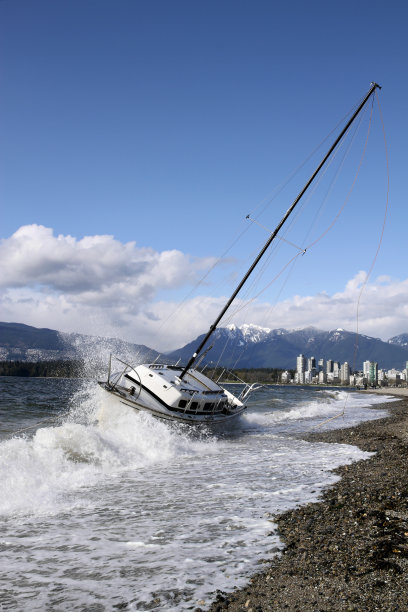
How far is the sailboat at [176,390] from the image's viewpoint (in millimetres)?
24859

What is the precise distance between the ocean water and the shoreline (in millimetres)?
446

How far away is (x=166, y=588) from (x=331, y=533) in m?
3.87

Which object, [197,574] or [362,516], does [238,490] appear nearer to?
[362,516]

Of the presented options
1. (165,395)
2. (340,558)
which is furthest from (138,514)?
(165,395)

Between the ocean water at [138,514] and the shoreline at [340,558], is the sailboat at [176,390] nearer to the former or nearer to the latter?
the ocean water at [138,514]

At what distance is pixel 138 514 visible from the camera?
10.5 m

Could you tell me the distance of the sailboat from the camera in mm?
24859

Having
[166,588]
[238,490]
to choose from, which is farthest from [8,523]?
[238,490]

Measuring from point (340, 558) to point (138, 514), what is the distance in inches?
209

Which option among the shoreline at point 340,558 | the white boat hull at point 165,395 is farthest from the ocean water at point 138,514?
the white boat hull at point 165,395

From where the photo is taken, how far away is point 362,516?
961cm

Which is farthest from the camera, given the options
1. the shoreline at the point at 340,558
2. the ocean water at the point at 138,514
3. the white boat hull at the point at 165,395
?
the white boat hull at the point at 165,395

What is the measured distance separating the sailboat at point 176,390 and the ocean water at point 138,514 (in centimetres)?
270

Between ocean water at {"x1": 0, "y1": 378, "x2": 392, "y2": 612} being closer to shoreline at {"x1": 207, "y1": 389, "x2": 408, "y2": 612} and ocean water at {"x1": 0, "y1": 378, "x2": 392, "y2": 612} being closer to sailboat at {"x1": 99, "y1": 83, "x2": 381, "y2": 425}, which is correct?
shoreline at {"x1": 207, "y1": 389, "x2": 408, "y2": 612}
